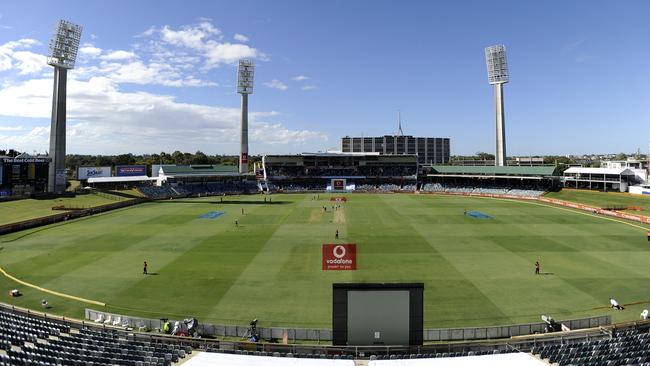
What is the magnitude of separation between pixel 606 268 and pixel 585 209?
4390 centimetres

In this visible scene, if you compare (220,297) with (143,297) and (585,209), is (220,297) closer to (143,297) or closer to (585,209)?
(143,297)

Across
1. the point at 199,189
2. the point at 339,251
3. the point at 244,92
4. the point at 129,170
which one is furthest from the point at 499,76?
the point at 339,251

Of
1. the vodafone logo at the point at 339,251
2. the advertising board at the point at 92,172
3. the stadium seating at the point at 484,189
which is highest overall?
the advertising board at the point at 92,172

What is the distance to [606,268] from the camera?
3416 cm

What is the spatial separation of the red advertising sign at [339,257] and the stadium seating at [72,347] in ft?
35.3

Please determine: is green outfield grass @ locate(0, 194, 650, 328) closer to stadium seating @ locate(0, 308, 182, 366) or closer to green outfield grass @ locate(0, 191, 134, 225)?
stadium seating @ locate(0, 308, 182, 366)

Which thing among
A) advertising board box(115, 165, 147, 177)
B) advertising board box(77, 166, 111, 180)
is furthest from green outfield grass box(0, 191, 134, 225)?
advertising board box(115, 165, 147, 177)

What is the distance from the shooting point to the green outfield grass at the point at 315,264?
84.5ft

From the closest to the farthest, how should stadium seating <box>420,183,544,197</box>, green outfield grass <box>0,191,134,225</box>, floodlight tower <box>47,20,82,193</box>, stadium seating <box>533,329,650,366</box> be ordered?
stadium seating <box>533,329,650,366</box> < green outfield grass <box>0,191,134,225</box> < floodlight tower <box>47,20,82,193</box> < stadium seating <box>420,183,544,197</box>

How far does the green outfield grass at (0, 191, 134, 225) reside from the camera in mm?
60550

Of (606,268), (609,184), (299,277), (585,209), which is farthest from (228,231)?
(609,184)

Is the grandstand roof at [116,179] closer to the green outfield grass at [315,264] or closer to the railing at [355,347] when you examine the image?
the green outfield grass at [315,264]

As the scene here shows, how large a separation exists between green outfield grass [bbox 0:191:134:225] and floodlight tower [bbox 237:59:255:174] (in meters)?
42.2

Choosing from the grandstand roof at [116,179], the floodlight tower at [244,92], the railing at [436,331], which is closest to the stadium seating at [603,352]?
the railing at [436,331]
